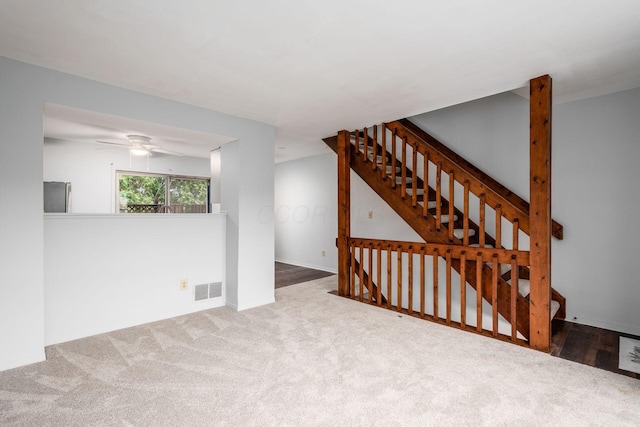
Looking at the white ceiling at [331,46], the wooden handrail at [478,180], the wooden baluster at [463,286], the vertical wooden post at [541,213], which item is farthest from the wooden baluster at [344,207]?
the vertical wooden post at [541,213]

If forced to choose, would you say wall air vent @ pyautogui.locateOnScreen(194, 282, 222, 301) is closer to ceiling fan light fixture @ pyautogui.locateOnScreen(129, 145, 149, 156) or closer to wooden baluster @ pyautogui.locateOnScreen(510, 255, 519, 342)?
ceiling fan light fixture @ pyautogui.locateOnScreen(129, 145, 149, 156)

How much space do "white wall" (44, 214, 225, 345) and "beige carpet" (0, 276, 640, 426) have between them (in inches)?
8.3

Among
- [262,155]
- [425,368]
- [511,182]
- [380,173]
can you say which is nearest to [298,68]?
[262,155]

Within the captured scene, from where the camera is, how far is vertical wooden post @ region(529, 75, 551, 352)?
2480 mm

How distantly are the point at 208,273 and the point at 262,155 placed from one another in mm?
1551

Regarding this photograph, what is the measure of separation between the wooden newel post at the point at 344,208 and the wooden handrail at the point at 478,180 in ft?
2.25

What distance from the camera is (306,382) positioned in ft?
6.82

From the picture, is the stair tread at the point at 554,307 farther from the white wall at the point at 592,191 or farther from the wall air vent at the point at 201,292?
the wall air vent at the point at 201,292

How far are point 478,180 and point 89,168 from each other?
215 inches

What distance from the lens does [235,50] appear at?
2.13m

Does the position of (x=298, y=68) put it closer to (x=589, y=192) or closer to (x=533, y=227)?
(x=533, y=227)

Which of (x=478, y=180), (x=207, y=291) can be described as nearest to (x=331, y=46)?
(x=478, y=180)

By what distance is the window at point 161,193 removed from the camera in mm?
5312

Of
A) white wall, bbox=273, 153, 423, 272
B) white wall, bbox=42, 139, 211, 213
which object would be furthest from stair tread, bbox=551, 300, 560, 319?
white wall, bbox=42, 139, 211, 213
